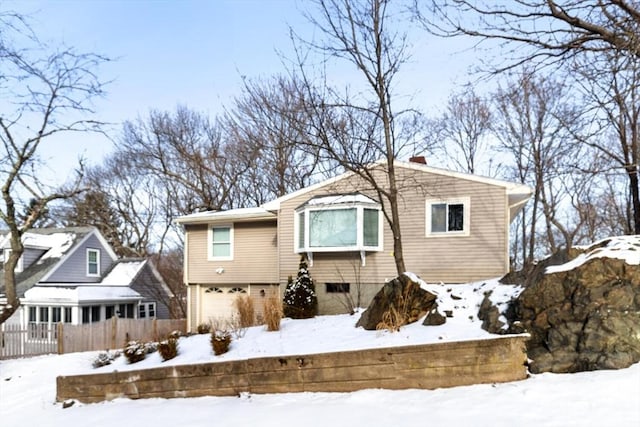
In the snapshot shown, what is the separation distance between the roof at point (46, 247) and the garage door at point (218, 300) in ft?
28.3

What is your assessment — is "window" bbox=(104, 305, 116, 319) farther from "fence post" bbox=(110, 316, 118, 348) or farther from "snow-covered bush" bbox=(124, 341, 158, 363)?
"snow-covered bush" bbox=(124, 341, 158, 363)

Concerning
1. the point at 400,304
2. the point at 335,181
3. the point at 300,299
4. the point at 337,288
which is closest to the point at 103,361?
the point at 300,299

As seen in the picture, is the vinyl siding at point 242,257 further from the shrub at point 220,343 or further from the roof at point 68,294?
the shrub at point 220,343

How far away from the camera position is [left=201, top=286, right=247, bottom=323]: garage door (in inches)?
632

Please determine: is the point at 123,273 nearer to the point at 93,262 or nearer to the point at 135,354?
the point at 93,262

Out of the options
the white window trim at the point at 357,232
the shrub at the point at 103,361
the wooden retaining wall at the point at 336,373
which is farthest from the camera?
the white window trim at the point at 357,232

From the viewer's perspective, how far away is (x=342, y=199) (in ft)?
43.6

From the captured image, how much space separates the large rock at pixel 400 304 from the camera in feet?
23.4

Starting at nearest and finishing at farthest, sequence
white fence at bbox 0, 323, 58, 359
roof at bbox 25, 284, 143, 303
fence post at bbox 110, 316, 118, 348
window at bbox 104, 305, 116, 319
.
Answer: white fence at bbox 0, 323, 58, 359 → fence post at bbox 110, 316, 118, 348 → roof at bbox 25, 284, 143, 303 → window at bbox 104, 305, 116, 319

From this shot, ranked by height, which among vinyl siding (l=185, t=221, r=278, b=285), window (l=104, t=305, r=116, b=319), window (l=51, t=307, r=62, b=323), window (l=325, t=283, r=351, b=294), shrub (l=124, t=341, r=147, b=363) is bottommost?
window (l=104, t=305, r=116, b=319)

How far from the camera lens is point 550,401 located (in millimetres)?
4770

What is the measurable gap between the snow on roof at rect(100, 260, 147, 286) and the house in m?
8.64

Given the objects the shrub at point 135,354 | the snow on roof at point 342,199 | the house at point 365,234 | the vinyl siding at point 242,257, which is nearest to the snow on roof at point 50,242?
the vinyl siding at point 242,257

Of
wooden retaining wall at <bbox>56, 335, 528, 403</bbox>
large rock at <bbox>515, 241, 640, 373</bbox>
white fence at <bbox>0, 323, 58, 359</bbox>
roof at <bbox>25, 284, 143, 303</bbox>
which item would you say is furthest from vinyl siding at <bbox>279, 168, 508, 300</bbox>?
roof at <bbox>25, 284, 143, 303</bbox>
